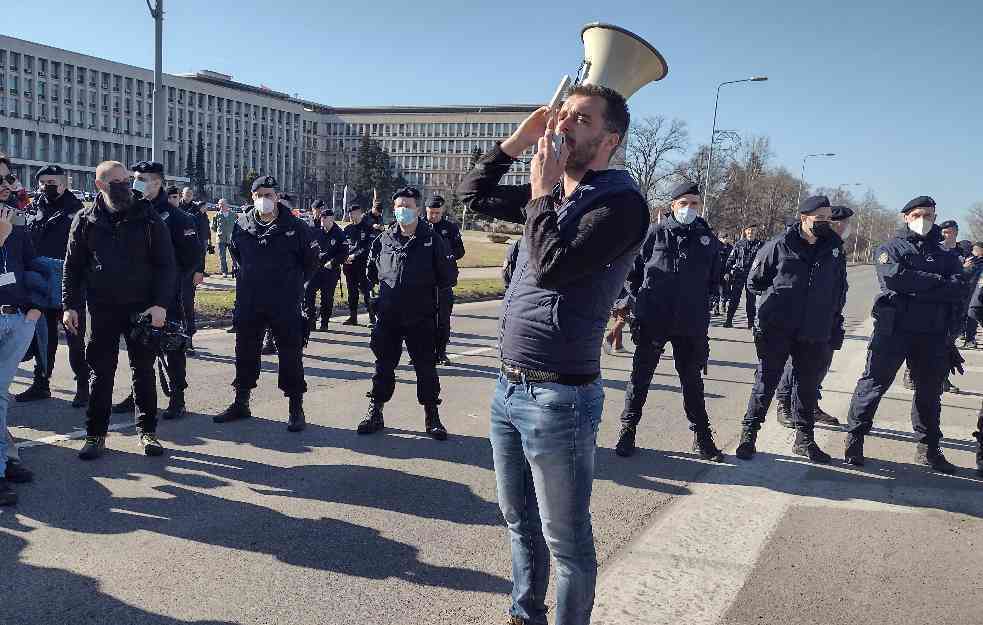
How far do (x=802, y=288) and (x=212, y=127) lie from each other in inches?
4991

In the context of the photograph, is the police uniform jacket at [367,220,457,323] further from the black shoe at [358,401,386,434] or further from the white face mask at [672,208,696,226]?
the white face mask at [672,208,696,226]

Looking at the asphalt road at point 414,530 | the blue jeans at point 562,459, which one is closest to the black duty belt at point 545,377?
the blue jeans at point 562,459

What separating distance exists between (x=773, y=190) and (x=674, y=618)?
2502 inches

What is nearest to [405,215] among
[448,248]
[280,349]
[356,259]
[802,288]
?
[448,248]

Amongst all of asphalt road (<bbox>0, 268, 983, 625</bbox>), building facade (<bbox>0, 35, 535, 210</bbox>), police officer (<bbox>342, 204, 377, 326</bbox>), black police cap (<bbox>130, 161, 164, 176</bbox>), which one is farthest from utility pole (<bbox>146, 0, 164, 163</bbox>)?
building facade (<bbox>0, 35, 535, 210</bbox>)

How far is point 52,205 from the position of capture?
24.5 ft

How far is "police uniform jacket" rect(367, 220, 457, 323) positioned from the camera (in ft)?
20.6

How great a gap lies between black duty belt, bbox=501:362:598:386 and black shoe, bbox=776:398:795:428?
216 inches

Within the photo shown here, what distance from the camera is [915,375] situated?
6.16 m

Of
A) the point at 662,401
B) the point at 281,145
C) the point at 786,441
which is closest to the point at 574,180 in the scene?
the point at 786,441

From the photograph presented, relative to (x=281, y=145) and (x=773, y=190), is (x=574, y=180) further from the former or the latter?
(x=281, y=145)

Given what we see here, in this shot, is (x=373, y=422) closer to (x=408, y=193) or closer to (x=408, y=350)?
(x=408, y=350)

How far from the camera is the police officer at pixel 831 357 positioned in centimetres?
640

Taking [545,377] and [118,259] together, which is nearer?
[545,377]
